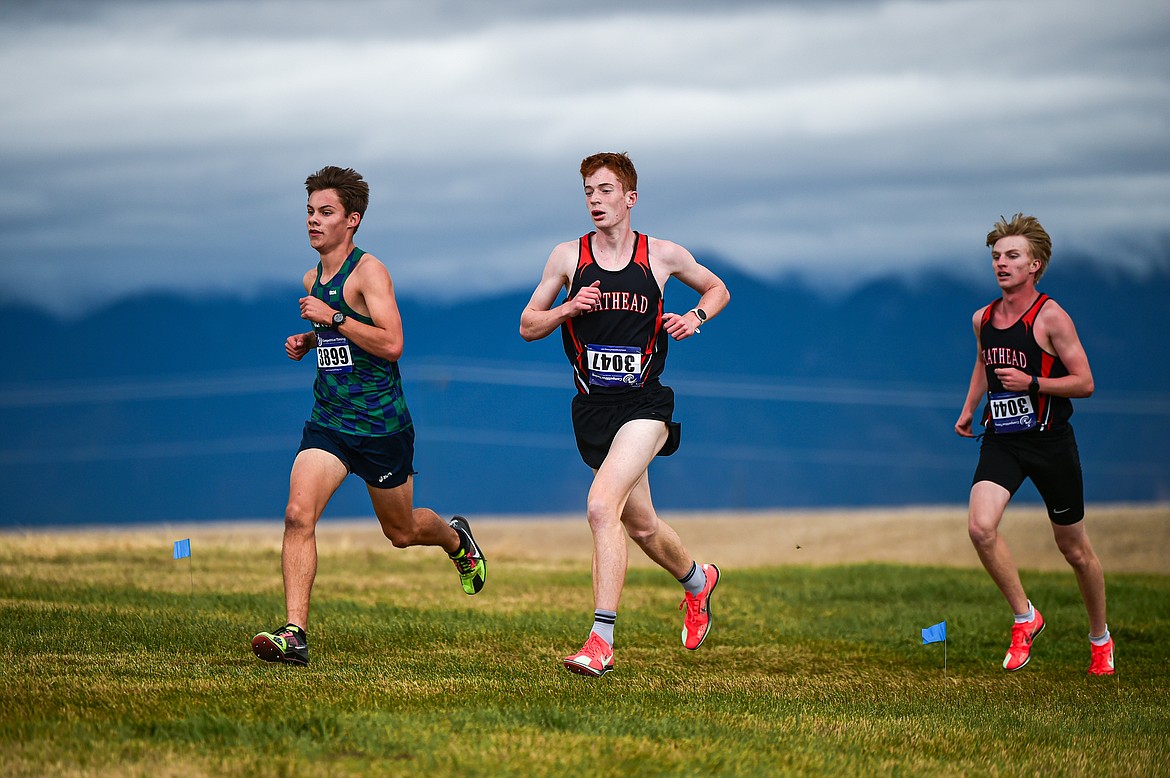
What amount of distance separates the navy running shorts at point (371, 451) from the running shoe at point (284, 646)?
0.97m

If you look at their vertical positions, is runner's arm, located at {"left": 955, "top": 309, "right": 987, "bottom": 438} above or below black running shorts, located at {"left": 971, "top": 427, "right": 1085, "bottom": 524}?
above

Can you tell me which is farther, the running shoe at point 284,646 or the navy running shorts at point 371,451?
the navy running shorts at point 371,451

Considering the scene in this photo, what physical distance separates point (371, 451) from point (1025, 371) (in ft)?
12.8

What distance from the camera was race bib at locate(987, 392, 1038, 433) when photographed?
8656 millimetres

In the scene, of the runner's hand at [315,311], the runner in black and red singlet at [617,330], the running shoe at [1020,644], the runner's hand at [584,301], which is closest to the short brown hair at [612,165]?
the runner in black and red singlet at [617,330]

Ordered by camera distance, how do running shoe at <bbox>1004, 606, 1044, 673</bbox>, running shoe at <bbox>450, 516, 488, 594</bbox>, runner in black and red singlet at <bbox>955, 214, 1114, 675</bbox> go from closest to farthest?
runner in black and red singlet at <bbox>955, 214, 1114, 675</bbox>
running shoe at <bbox>1004, 606, 1044, 673</bbox>
running shoe at <bbox>450, 516, 488, 594</bbox>

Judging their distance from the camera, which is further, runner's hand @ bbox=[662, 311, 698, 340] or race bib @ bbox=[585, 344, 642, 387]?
race bib @ bbox=[585, 344, 642, 387]

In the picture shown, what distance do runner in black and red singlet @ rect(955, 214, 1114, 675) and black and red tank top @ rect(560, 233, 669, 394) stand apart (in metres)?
2.21

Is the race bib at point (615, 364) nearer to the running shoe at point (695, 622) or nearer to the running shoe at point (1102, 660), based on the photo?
the running shoe at point (695, 622)

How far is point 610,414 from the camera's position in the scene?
7785 mm

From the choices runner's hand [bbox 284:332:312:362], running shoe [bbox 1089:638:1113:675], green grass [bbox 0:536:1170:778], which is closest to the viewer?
green grass [bbox 0:536:1170:778]

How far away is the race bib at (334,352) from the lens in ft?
25.5

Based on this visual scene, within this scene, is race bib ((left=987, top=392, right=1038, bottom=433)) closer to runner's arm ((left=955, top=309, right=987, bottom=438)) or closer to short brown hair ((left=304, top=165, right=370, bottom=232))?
runner's arm ((left=955, top=309, right=987, bottom=438))

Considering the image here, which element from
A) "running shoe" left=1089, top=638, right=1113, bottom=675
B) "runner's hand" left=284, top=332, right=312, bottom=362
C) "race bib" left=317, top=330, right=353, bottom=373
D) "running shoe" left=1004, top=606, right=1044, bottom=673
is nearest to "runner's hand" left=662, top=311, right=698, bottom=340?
"race bib" left=317, top=330, right=353, bottom=373
